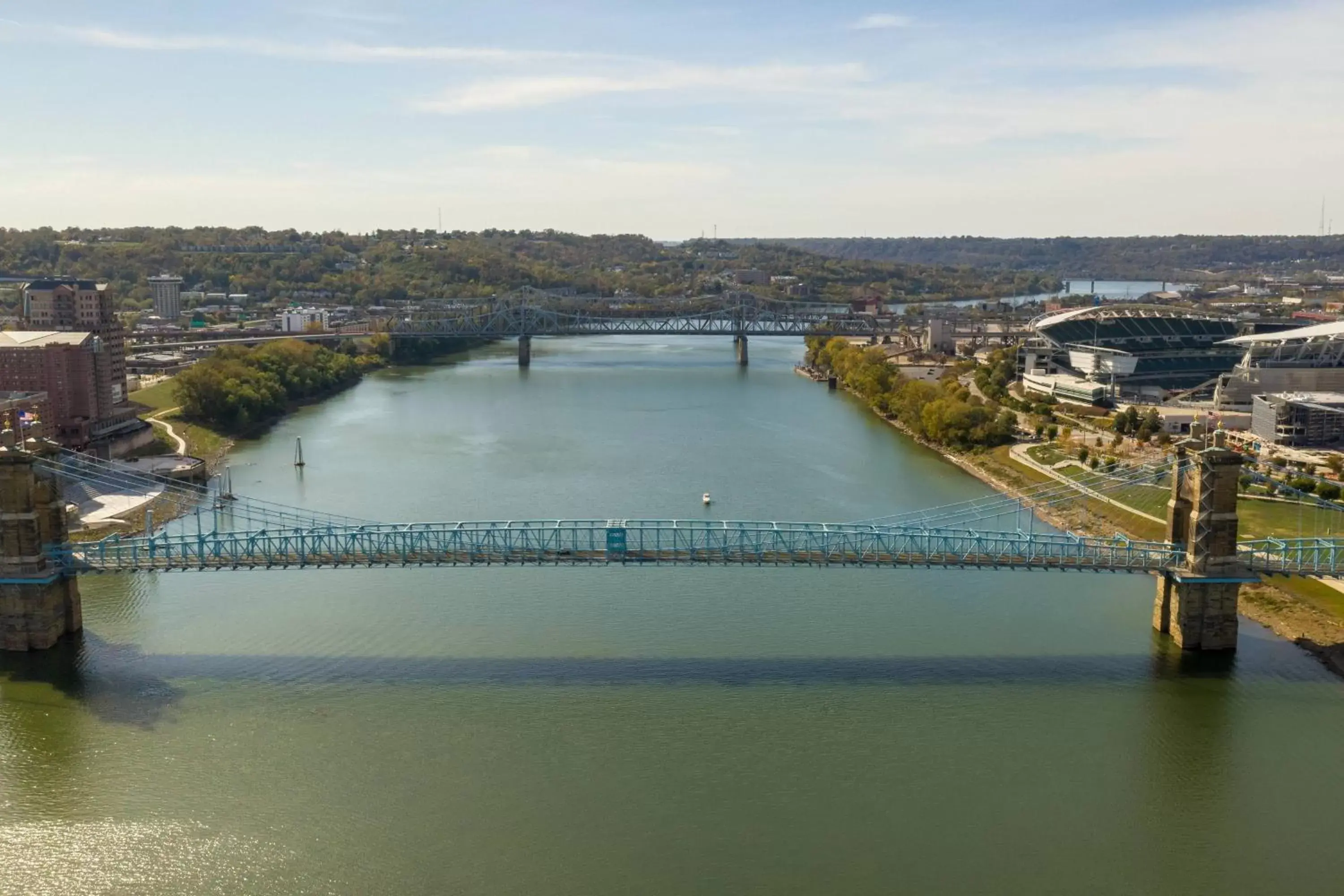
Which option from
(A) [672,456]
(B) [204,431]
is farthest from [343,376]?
(A) [672,456]

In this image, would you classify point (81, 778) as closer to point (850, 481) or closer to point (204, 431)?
point (850, 481)

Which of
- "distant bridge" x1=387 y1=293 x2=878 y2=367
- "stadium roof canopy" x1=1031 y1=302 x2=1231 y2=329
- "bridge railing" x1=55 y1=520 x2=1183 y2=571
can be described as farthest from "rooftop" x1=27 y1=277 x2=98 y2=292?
"stadium roof canopy" x1=1031 y1=302 x2=1231 y2=329

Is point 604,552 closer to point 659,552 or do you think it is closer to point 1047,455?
point 659,552

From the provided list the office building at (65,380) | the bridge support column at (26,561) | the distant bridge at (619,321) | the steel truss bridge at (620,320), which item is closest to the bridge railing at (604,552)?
the bridge support column at (26,561)

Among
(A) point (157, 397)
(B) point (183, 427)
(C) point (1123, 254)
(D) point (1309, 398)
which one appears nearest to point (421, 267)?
(A) point (157, 397)

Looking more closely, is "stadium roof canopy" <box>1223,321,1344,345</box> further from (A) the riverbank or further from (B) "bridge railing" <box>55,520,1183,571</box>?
(B) "bridge railing" <box>55,520,1183,571</box>

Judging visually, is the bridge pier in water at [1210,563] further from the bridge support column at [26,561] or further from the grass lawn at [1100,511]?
the bridge support column at [26,561]

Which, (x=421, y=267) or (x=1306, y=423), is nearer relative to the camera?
(x=1306, y=423)
